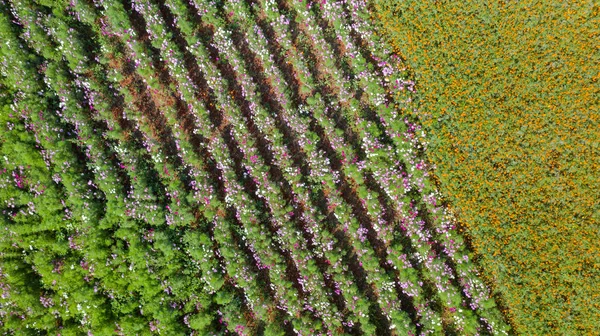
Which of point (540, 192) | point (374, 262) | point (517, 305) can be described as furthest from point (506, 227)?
point (374, 262)

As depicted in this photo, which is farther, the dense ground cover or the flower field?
the flower field

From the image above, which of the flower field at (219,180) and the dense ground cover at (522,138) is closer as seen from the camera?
the dense ground cover at (522,138)

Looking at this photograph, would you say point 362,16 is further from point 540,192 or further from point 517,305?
point 517,305

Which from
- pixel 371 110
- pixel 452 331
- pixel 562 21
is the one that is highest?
pixel 562 21
